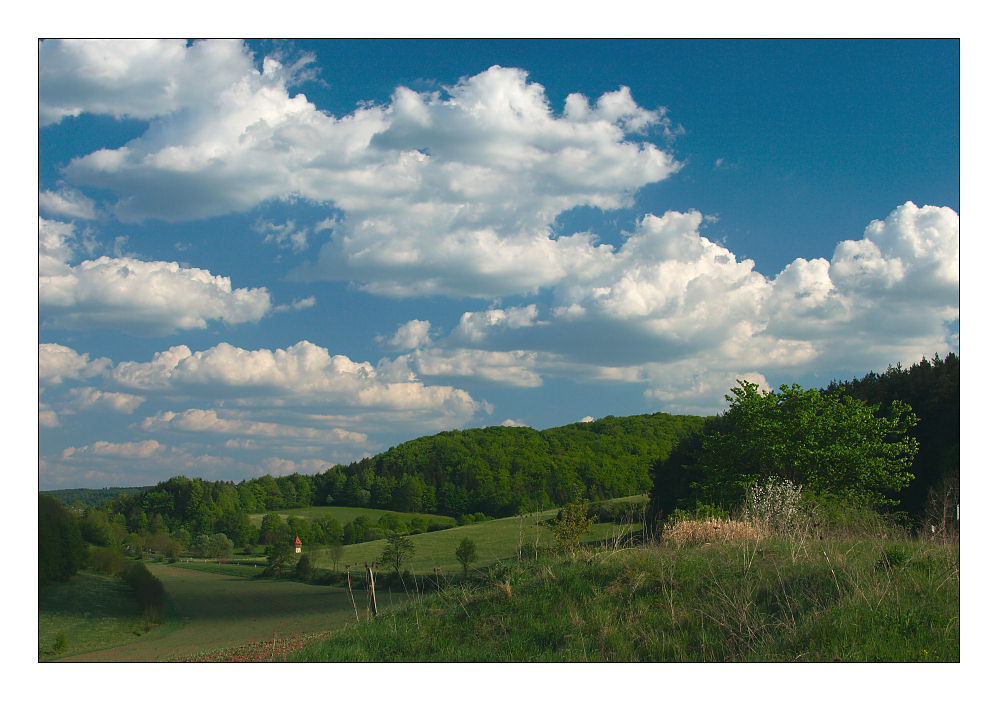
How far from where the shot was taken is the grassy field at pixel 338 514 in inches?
1515

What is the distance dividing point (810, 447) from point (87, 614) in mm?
25552

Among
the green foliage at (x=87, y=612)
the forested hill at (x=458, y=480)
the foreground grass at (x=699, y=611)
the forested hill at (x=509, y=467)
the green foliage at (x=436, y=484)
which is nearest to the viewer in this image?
the foreground grass at (x=699, y=611)

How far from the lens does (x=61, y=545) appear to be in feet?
58.1

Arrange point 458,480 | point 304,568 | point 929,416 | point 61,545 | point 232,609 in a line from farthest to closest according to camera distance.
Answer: point 458,480 → point 304,568 → point 232,609 → point 929,416 → point 61,545

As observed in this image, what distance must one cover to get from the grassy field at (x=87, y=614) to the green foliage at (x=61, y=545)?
0.55 m

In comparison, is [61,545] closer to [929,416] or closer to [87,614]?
[87,614]

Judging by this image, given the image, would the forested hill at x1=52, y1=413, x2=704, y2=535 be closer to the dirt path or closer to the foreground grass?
the dirt path

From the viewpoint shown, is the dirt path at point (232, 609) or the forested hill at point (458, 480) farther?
the forested hill at point (458, 480)

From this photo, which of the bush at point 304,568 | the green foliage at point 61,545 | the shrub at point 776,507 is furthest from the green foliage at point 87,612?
the shrub at point 776,507

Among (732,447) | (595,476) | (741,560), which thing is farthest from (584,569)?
(595,476)

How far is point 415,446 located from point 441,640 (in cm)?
3113

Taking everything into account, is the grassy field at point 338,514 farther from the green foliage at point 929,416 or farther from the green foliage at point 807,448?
the green foliage at point 929,416

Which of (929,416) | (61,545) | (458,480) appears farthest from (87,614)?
→ (929,416)

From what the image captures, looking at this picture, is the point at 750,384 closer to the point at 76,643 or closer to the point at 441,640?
the point at 441,640
